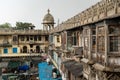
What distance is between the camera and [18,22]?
324 feet

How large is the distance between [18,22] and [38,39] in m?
36.8

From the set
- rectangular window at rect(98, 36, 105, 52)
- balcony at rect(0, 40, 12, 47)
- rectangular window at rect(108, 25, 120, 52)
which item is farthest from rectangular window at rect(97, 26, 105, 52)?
balcony at rect(0, 40, 12, 47)

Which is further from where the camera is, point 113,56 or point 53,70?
point 53,70

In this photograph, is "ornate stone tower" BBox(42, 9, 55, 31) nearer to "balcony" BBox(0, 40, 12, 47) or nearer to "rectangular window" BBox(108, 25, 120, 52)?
"balcony" BBox(0, 40, 12, 47)

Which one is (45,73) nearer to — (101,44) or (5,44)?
(101,44)

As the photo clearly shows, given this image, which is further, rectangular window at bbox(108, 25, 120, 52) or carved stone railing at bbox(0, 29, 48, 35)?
carved stone railing at bbox(0, 29, 48, 35)

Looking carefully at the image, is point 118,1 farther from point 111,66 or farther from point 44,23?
point 44,23

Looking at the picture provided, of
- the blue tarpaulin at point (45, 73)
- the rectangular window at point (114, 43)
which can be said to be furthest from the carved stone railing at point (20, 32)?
the rectangular window at point (114, 43)

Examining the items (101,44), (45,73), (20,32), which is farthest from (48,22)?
(101,44)

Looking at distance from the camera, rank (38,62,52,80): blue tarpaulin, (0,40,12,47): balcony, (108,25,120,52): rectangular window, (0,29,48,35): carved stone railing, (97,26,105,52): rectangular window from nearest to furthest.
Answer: (108,25,120,52): rectangular window
(97,26,105,52): rectangular window
(38,62,52,80): blue tarpaulin
(0,40,12,47): balcony
(0,29,48,35): carved stone railing

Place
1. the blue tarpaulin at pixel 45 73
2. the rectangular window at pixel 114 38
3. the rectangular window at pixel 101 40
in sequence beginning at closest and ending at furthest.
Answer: the rectangular window at pixel 114 38
the rectangular window at pixel 101 40
the blue tarpaulin at pixel 45 73

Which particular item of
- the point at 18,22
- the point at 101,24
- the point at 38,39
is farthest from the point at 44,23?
the point at 101,24

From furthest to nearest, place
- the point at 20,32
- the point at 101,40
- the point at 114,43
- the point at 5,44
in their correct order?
the point at 20,32 → the point at 5,44 → the point at 101,40 → the point at 114,43

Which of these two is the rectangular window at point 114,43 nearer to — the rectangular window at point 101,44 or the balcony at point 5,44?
the rectangular window at point 101,44
